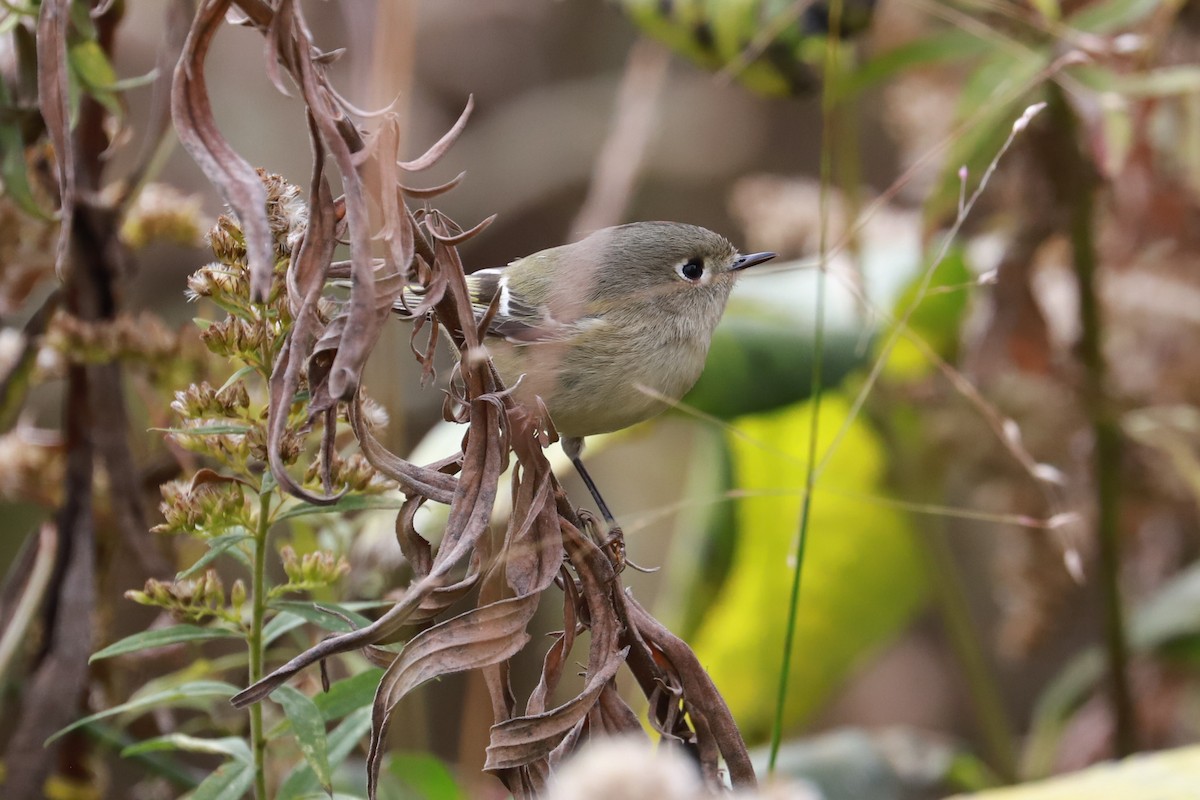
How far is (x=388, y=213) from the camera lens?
0.78 meters

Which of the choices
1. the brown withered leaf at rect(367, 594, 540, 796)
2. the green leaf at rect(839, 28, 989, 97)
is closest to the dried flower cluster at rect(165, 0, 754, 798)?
the brown withered leaf at rect(367, 594, 540, 796)

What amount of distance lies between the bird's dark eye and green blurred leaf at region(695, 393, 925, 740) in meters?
1.03

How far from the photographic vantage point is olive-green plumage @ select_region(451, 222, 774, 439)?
1.40 metres

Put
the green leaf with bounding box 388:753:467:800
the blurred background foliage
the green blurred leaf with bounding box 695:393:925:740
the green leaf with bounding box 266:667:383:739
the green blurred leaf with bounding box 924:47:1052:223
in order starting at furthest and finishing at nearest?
the green blurred leaf with bounding box 695:393:925:740 → the green blurred leaf with bounding box 924:47:1052:223 → the blurred background foliage → the green leaf with bounding box 388:753:467:800 → the green leaf with bounding box 266:667:383:739

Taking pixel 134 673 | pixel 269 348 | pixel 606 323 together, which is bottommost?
pixel 134 673

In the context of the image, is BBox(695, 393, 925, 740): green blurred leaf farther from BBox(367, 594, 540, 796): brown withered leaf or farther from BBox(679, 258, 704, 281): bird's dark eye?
BBox(367, 594, 540, 796): brown withered leaf

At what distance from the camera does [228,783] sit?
99cm

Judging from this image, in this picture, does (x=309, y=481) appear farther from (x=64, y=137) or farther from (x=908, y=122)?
(x=908, y=122)

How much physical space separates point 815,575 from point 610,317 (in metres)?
1.44

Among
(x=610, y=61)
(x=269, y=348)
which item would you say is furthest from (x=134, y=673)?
(x=610, y=61)

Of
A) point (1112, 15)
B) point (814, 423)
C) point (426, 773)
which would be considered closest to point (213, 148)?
point (814, 423)

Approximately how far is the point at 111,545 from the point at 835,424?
1686 millimetres

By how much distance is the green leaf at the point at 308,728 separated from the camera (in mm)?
873

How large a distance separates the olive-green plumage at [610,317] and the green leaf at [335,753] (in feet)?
1.27
